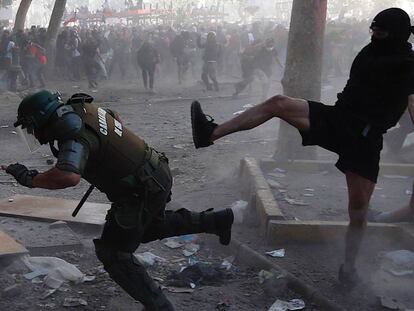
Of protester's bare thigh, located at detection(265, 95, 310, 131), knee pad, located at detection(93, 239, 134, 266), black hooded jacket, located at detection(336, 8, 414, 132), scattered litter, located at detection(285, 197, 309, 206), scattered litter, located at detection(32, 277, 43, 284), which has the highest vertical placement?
black hooded jacket, located at detection(336, 8, 414, 132)

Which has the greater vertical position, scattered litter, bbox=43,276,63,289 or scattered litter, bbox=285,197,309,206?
scattered litter, bbox=285,197,309,206

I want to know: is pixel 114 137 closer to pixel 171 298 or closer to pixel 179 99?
pixel 171 298

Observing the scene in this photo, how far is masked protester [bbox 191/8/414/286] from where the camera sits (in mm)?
3541

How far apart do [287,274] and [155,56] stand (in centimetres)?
1234

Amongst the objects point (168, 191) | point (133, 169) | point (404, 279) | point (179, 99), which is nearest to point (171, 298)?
point (168, 191)

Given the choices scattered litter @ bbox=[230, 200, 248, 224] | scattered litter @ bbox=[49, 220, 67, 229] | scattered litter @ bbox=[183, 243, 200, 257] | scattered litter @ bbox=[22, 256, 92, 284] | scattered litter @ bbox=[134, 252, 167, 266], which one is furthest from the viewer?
scattered litter @ bbox=[230, 200, 248, 224]

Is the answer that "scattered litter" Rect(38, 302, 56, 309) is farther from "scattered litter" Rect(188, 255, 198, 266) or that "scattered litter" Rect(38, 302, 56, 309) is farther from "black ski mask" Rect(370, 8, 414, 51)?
"black ski mask" Rect(370, 8, 414, 51)

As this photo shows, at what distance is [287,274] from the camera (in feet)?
13.4

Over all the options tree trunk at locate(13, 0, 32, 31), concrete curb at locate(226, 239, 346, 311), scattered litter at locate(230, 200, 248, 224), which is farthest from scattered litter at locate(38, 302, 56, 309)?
tree trunk at locate(13, 0, 32, 31)

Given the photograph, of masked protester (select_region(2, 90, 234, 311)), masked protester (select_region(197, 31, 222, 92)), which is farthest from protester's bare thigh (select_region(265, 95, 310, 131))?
masked protester (select_region(197, 31, 222, 92))

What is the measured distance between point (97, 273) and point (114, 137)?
1.57 m

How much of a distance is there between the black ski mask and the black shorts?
52 centimetres

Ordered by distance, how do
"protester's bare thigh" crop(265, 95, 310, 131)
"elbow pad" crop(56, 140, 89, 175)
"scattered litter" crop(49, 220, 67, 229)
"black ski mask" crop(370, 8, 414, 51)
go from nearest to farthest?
"elbow pad" crop(56, 140, 89, 175), "black ski mask" crop(370, 8, 414, 51), "protester's bare thigh" crop(265, 95, 310, 131), "scattered litter" crop(49, 220, 67, 229)

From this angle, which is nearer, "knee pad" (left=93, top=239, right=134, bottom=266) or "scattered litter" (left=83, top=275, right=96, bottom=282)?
"knee pad" (left=93, top=239, right=134, bottom=266)
